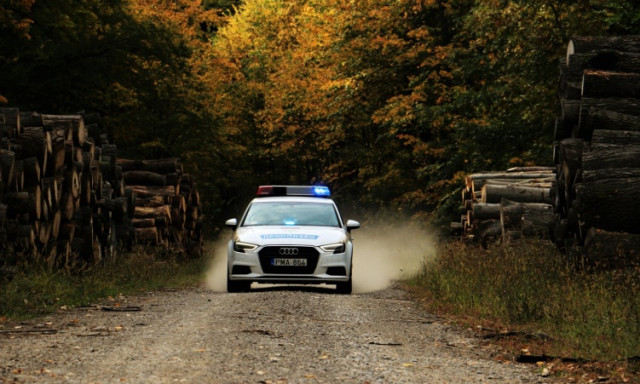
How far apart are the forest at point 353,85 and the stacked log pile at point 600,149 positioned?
6589 millimetres

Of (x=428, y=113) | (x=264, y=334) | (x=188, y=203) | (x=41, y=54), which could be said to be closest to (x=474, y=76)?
→ (x=428, y=113)

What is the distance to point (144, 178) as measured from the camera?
89.7 ft

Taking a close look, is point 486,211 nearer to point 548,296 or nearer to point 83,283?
point 548,296

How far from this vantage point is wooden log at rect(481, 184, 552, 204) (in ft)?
69.2

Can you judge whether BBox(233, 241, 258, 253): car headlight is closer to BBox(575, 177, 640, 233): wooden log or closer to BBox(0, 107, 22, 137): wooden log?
BBox(0, 107, 22, 137): wooden log

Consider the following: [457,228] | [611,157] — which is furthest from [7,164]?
[457,228]

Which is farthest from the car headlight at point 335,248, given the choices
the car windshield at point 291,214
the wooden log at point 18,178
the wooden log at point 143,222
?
the wooden log at point 143,222

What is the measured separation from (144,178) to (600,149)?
623 inches

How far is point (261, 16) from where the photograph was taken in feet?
185

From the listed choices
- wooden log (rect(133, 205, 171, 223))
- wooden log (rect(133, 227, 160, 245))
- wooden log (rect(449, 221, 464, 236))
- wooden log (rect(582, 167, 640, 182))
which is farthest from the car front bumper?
wooden log (rect(449, 221, 464, 236))

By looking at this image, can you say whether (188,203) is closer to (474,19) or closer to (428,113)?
(428,113)

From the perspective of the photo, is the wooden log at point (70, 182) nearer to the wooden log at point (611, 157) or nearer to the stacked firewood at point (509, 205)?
the stacked firewood at point (509, 205)

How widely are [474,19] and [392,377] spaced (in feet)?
68.4

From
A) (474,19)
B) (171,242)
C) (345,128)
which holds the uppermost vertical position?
(474,19)
